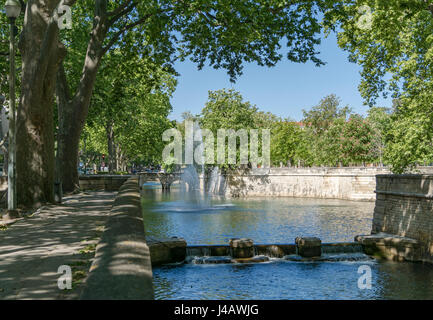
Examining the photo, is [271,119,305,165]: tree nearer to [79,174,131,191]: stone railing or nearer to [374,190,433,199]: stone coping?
[374,190,433,199]: stone coping

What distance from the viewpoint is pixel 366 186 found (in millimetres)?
49656

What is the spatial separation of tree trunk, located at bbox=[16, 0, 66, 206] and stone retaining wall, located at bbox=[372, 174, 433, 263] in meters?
14.8

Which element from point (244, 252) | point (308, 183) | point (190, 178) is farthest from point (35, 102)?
point (190, 178)

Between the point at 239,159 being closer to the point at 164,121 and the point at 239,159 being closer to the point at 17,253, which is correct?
the point at 164,121

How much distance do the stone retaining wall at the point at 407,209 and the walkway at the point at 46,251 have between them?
1345 cm

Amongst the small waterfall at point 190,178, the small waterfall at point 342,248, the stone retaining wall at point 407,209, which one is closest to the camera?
the stone retaining wall at point 407,209

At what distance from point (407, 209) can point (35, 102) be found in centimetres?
1615

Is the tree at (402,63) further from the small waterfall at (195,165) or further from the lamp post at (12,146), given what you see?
the small waterfall at (195,165)

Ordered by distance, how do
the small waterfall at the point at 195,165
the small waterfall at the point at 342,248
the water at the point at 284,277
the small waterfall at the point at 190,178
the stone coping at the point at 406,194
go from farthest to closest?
the small waterfall at the point at 190,178 → the small waterfall at the point at 195,165 → the small waterfall at the point at 342,248 → the stone coping at the point at 406,194 → the water at the point at 284,277

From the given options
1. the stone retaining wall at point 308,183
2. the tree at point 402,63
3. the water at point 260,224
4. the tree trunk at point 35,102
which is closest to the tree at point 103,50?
the tree trunk at point 35,102

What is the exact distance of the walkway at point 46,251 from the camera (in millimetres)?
4719

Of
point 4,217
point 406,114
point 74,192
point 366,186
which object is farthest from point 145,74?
point 366,186

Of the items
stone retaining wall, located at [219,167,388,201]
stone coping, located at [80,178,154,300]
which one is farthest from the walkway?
stone retaining wall, located at [219,167,388,201]

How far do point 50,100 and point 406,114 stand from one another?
79.4ft
